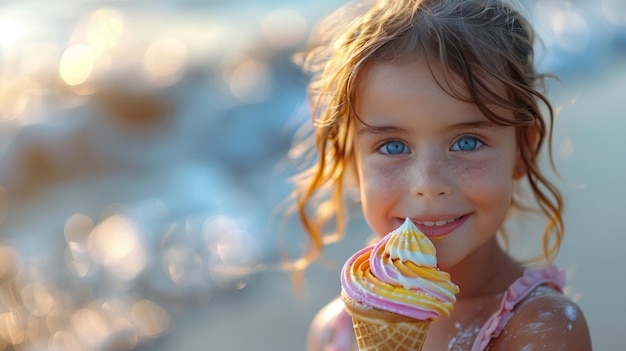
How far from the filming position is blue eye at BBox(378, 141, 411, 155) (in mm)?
2207

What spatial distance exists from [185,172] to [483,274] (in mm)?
3174

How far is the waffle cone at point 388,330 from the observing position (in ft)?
6.41

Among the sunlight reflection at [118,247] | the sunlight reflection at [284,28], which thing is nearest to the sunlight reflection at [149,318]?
the sunlight reflection at [118,247]

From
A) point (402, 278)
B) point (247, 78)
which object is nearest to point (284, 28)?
point (247, 78)

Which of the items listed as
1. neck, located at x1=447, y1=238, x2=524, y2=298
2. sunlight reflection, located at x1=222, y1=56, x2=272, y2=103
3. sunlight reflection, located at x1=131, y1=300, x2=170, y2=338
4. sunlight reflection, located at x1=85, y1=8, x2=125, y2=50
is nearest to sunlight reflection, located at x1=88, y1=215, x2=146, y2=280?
sunlight reflection, located at x1=131, y1=300, x2=170, y2=338

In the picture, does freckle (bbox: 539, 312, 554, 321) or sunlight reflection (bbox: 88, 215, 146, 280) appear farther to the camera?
sunlight reflection (bbox: 88, 215, 146, 280)

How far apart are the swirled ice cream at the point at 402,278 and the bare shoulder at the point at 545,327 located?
0.93 ft

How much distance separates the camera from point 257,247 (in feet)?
14.8

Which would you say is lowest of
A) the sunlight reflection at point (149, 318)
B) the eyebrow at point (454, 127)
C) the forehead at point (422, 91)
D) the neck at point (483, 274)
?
the sunlight reflection at point (149, 318)

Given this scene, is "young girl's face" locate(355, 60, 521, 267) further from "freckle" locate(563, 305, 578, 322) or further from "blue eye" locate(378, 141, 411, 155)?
"freckle" locate(563, 305, 578, 322)

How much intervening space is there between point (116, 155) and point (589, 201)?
294 centimetres

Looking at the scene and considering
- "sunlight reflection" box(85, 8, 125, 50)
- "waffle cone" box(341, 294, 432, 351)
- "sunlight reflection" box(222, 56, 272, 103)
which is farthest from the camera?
"sunlight reflection" box(85, 8, 125, 50)

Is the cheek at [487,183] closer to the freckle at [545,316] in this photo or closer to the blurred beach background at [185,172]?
the freckle at [545,316]

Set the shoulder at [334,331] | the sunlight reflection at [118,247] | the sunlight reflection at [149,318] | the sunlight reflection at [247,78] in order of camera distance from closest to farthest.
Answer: the shoulder at [334,331], the sunlight reflection at [149,318], the sunlight reflection at [118,247], the sunlight reflection at [247,78]
